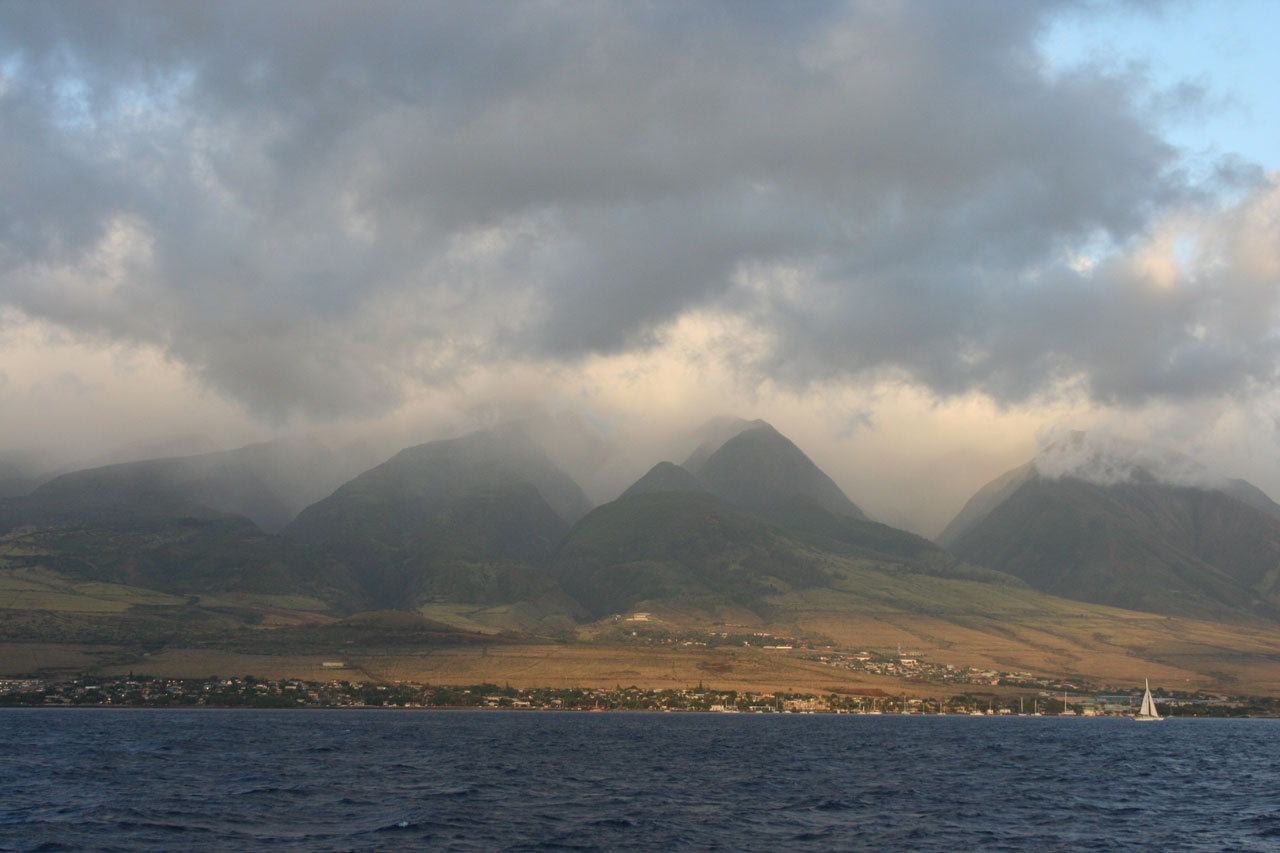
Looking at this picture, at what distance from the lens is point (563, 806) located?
111m

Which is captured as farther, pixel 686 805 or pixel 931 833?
pixel 686 805

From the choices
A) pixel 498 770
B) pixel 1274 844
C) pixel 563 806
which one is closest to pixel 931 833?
pixel 1274 844

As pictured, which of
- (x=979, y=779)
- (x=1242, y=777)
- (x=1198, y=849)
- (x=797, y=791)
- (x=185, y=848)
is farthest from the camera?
(x=1242, y=777)

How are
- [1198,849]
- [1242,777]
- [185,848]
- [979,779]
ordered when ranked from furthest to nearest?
[1242,777]
[979,779]
[1198,849]
[185,848]

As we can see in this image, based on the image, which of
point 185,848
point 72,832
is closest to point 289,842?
point 185,848

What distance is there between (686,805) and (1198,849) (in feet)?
156

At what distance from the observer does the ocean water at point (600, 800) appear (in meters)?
89.8

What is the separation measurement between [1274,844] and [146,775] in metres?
119

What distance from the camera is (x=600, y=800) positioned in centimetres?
11650

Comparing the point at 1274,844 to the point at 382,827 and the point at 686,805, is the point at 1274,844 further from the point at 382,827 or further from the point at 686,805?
the point at 382,827

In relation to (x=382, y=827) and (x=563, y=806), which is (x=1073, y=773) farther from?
(x=382, y=827)

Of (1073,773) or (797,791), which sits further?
(1073,773)

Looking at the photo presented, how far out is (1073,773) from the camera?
160m

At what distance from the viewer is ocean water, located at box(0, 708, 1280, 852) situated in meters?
89.8
